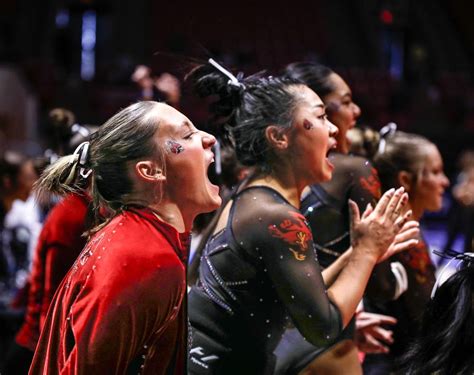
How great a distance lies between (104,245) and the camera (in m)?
1.61

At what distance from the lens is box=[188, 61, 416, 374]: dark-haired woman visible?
78.7 inches

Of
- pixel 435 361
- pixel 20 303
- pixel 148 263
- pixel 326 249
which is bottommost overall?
pixel 20 303

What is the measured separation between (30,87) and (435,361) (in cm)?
950

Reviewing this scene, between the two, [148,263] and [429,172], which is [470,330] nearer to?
[148,263]

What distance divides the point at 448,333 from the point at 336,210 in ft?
3.09

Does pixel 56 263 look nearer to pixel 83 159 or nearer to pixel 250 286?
pixel 250 286

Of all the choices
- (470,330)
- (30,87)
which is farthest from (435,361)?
(30,87)

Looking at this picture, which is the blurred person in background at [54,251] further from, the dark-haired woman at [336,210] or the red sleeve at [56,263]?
the dark-haired woman at [336,210]

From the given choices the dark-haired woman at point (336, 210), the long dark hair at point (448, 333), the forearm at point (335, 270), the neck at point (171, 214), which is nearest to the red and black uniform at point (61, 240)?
the dark-haired woman at point (336, 210)

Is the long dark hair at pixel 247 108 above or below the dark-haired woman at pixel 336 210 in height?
above

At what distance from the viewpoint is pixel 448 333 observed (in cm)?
165

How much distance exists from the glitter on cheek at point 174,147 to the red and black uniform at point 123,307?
0.49 ft

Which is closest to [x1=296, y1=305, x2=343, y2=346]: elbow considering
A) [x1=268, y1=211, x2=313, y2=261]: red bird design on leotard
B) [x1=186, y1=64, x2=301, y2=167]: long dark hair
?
[x1=268, y1=211, x2=313, y2=261]: red bird design on leotard

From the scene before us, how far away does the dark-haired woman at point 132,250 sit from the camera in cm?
153
